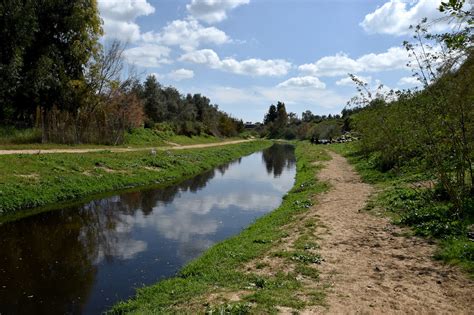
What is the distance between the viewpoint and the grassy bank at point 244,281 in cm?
676

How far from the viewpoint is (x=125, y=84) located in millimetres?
42531

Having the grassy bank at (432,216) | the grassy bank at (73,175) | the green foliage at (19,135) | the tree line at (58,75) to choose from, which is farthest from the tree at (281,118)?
the grassy bank at (432,216)

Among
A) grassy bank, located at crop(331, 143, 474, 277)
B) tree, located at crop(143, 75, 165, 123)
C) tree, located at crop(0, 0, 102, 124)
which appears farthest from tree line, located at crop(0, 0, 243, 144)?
grassy bank, located at crop(331, 143, 474, 277)

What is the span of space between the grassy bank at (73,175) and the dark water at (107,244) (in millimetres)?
1446

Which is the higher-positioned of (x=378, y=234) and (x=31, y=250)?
(x=378, y=234)

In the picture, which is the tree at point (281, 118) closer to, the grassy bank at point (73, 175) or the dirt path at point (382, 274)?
the grassy bank at point (73, 175)

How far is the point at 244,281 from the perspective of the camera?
7.98 m

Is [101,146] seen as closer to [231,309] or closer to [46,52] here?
[46,52]

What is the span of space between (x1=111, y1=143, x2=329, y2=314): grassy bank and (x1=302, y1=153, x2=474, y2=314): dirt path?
18.0 inches

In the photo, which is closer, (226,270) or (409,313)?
(409,313)

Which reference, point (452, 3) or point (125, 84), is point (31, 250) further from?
point (125, 84)

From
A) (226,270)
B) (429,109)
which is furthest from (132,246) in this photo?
(429,109)

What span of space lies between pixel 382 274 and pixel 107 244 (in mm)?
8297

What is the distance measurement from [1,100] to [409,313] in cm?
2849
